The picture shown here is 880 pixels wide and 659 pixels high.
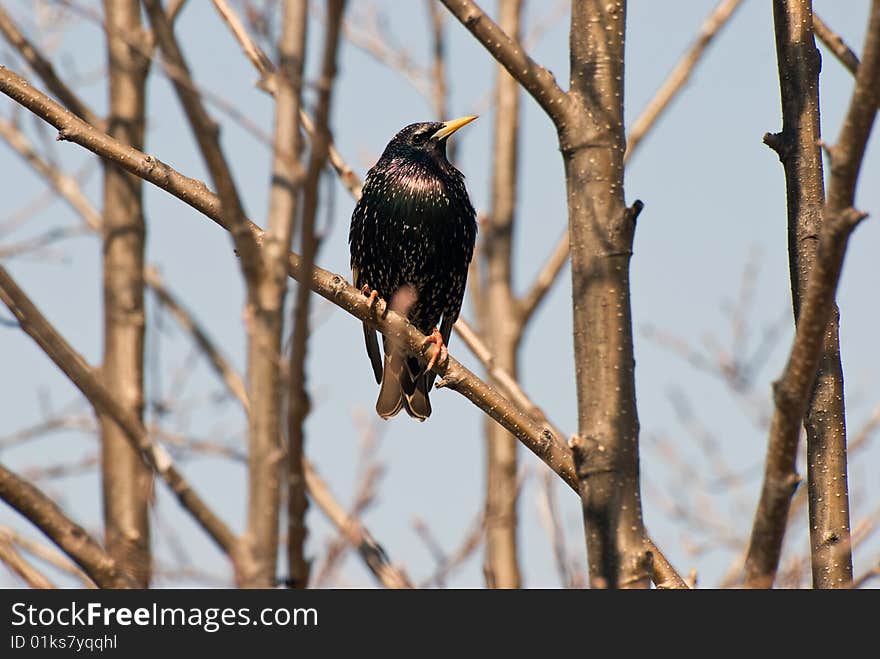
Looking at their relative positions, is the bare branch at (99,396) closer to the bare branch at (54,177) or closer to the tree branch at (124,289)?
the tree branch at (124,289)

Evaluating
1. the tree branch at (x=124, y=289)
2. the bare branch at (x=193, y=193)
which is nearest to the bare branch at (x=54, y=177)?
the tree branch at (x=124, y=289)

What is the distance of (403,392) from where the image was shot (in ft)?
18.7

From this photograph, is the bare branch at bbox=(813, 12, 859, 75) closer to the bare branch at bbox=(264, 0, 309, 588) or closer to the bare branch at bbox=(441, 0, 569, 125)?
the bare branch at bbox=(441, 0, 569, 125)

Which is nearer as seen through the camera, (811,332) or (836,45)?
(811,332)

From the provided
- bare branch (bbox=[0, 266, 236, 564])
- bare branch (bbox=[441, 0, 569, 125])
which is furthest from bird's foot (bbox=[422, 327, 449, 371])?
bare branch (bbox=[0, 266, 236, 564])

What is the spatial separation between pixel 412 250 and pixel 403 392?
668 mm

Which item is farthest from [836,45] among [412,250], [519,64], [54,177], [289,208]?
[54,177]

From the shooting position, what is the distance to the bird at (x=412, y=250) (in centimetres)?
575

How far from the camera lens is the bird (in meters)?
5.75

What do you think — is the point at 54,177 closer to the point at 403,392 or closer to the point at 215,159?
the point at 403,392

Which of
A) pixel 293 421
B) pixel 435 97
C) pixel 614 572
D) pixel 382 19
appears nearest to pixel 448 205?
pixel 435 97

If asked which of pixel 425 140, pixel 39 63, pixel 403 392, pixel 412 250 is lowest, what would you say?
pixel 403 392

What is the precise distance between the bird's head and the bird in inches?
1.6
